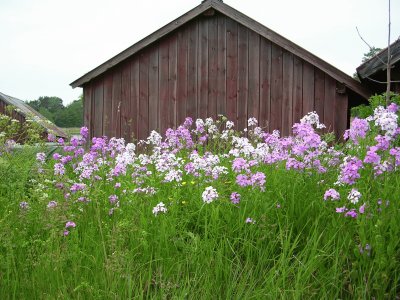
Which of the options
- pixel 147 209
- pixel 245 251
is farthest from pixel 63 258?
pixel 245 251

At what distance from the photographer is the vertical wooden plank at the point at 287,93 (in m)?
10.9

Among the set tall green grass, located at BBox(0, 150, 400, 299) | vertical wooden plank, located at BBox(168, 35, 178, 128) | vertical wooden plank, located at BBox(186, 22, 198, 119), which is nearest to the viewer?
tall green grass, located at BBox(0, 150, 400, 299)

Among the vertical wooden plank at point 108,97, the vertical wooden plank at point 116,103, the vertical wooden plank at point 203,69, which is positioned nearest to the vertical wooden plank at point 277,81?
the vertical wooden plank at point 203,69

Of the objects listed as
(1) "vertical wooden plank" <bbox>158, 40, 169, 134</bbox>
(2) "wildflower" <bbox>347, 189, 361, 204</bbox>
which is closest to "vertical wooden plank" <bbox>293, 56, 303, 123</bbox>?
(1) "vertical wooden plank" <bbox>158, 40, 169, 134</bbox>

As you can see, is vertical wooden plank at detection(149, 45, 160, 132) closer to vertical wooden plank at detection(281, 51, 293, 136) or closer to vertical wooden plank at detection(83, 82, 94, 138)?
vertical wooden plank at detection(83, 82, 94, 138)

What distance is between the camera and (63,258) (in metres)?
3.19

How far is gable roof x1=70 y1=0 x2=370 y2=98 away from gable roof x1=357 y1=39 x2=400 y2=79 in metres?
0.58

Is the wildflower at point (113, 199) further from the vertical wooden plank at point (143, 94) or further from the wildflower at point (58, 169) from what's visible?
the vertical wooden plank at point (143, 94)

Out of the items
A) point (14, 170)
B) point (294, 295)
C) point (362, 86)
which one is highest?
point (362, 86)

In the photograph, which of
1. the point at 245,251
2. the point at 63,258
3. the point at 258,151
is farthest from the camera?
the point at 258,151

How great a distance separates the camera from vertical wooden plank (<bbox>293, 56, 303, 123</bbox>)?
10.9 meters

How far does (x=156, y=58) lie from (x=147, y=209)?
8226mm

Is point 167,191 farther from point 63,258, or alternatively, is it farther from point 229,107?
point 229,107

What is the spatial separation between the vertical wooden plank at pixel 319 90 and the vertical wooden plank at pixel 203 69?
2.39 meters
